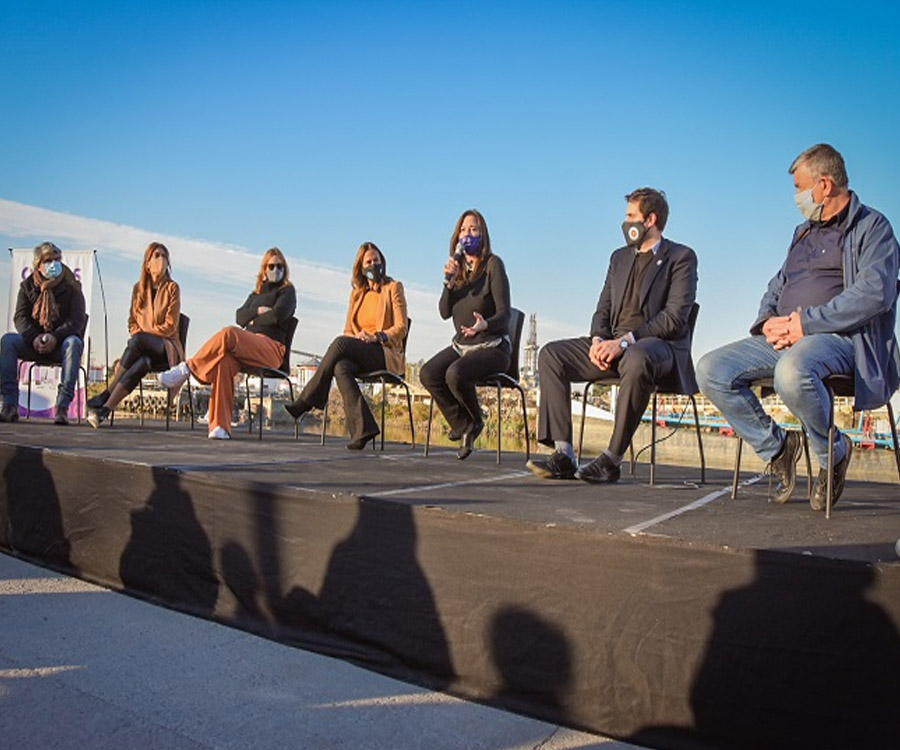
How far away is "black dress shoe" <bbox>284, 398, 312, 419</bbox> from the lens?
4.75 metres

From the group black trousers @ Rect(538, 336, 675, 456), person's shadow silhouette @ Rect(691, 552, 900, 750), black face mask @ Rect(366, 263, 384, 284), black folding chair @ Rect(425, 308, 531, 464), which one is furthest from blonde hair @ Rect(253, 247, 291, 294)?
person's shadow silhouette @ Rect(691, 552, 900, 750)

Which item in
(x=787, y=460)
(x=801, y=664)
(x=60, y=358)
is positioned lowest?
(x=801, y=664)

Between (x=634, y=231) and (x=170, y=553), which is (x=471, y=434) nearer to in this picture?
(x=634, y=231)

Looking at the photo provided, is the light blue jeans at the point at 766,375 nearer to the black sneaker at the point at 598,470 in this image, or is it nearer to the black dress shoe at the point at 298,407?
the black sneaker at the point at 598,470

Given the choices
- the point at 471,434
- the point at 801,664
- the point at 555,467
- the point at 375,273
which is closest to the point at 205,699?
the point at 801,664

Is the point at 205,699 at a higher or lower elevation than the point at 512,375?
lower

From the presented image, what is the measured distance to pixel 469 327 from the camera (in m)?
4.21

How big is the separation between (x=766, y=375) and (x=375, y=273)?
2.66 meters

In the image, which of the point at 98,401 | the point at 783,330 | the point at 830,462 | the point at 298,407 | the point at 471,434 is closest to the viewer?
the point at 830,462

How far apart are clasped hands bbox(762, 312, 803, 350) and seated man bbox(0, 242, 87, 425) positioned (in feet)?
16.6

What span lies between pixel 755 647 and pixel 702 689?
152 mm

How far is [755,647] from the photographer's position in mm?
1681

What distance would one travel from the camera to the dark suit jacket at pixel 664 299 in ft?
10.7

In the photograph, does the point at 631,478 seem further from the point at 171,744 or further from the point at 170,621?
the point at 171,744
